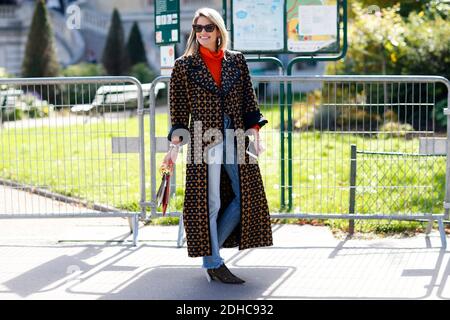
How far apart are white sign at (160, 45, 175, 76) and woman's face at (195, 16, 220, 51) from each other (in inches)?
116

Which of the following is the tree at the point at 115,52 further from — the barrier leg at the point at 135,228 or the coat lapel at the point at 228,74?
the coat lapel at the point at 228,74

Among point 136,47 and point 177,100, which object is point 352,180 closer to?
point 177,100

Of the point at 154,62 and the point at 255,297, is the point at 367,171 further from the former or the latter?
the point at 154,62

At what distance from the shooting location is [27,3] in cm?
3266

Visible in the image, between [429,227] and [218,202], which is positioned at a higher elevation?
[218,202]

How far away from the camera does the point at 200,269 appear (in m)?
6.38

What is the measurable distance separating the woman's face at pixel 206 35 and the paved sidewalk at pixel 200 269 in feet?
5.50

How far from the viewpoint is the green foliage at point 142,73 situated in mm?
27875

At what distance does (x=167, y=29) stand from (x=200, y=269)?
319 centimetres

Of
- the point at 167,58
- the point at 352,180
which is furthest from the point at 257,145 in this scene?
the point at 167,58

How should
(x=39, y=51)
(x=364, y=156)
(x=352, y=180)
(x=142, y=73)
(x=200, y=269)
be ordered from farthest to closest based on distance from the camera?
(x=142, y=73) < (x=39, y=51) < (x=364, y=156) < (x=352, y=180) < (x=200, y=269)

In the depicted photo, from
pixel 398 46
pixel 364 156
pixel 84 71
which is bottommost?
pixel 364 156

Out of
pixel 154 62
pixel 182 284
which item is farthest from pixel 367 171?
pixel 154 62
